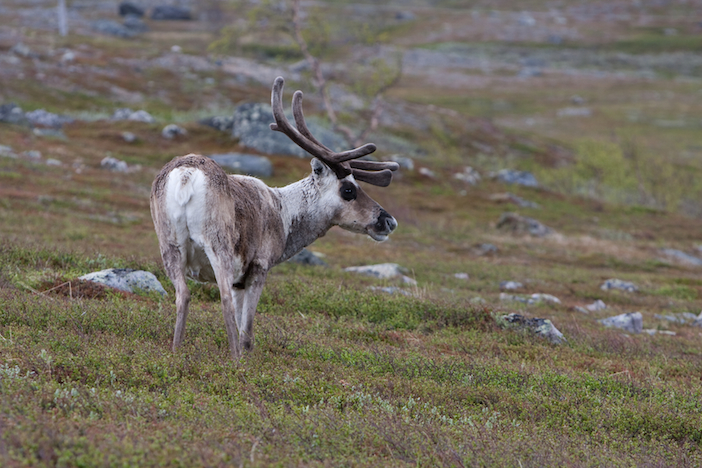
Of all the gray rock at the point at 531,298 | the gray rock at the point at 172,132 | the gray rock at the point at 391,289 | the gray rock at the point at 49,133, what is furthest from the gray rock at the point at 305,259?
the gray rock at the point at 172,132

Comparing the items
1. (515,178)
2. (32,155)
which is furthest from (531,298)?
(515,178)

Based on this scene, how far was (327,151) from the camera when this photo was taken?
8383mm

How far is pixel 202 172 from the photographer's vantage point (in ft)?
22.1

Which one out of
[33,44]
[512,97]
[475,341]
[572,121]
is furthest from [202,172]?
[512,97]

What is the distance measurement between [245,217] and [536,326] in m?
6.22

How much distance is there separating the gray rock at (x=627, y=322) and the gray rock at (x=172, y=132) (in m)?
34.9

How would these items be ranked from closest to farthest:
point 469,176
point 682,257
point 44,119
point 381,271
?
point 381,271
point 682,257
point 44,119
point 469,176

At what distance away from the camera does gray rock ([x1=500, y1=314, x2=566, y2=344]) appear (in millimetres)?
11227

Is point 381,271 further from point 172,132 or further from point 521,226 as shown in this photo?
point 172,132

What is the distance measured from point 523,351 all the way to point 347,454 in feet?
18.8

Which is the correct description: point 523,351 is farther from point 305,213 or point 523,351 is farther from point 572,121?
point 572,121

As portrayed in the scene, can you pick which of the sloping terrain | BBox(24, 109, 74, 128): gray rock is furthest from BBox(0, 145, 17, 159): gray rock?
BBox(24, 109, 74, 128): gray rock

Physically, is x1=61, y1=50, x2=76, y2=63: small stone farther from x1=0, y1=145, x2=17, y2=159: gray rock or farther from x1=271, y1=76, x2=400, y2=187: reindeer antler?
x1=271, y1=76, x2=400, y2=187: reindeer antler

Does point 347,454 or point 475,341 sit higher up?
point 347,454
